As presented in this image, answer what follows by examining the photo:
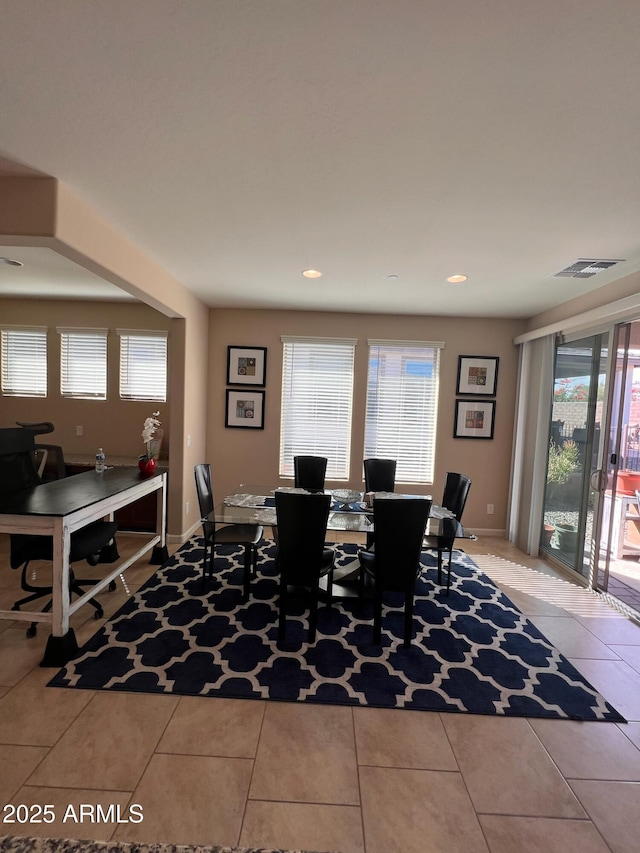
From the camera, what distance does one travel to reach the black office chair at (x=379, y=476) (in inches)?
167

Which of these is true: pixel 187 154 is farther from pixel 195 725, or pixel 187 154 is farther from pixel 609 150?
pixel 195 725

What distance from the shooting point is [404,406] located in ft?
16.4

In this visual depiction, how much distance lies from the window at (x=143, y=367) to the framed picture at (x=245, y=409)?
0.85 m

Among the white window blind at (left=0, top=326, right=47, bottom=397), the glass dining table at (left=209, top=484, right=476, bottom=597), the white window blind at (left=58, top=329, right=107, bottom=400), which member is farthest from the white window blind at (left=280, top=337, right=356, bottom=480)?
the white window blind at (left=0, top=326, right=47, bottom=397)

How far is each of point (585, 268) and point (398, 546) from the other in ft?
8.86

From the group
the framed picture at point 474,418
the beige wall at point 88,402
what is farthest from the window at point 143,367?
the framed picture at point 474,418

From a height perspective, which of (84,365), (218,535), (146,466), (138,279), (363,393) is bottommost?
(218,535)

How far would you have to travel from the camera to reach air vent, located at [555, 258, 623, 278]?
293 cm

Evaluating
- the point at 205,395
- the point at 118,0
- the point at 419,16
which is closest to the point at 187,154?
the point at 118,0

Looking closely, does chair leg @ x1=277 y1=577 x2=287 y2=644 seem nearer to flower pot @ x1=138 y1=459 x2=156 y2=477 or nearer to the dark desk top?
the dark desk top

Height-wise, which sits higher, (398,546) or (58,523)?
(58,523)

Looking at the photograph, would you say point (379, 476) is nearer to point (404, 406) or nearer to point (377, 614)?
point (404, 406)

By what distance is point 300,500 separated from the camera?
2.44m

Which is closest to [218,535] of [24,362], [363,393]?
[363,393]
